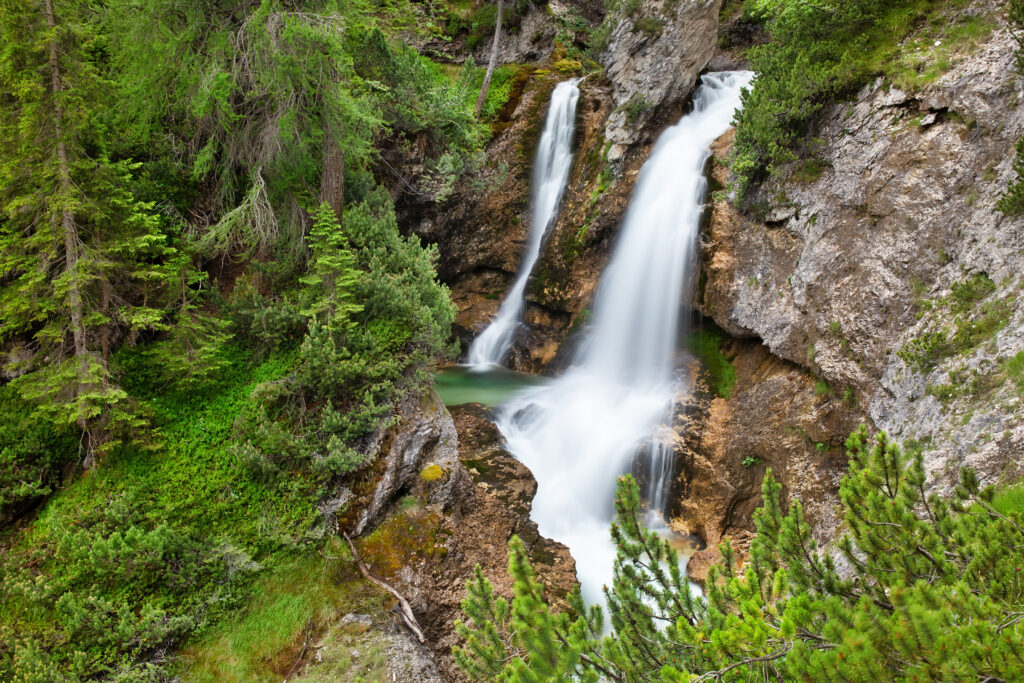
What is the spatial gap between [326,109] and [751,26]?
572 inches

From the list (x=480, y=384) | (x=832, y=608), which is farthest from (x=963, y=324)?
(x=480, y=384)

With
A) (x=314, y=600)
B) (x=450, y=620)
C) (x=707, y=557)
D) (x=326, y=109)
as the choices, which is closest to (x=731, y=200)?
(x=707, y=557)

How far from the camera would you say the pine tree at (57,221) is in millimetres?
5984

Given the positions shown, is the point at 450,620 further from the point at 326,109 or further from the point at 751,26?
the point at 751,26

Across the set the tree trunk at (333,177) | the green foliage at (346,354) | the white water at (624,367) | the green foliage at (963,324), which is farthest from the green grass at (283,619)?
the green foliage at (963,324)

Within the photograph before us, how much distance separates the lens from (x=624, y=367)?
11883 mm

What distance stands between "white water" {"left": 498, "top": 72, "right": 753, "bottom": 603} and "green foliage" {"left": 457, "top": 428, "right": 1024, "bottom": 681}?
532 cm

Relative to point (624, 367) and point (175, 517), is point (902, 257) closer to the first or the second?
point (624, 367)

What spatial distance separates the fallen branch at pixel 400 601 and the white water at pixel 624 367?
340 centimetres

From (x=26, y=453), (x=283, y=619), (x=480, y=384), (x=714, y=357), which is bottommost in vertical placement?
(x=480, y=384)

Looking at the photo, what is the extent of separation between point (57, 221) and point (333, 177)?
13.8ft

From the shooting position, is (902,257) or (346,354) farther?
(902,257)

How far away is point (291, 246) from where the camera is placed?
8.89 meters

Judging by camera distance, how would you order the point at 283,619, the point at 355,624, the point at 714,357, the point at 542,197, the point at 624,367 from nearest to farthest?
the point at 283,619 < the point at 355,624 < the point at 714,357 < the point at 624,367 < the point at 542,197
